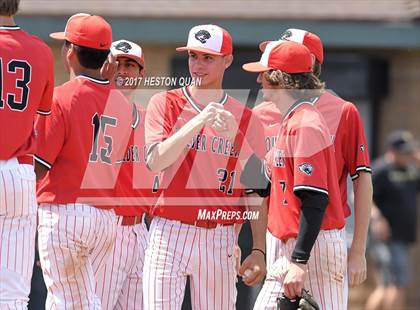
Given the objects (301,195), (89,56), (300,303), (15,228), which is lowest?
(300,303)

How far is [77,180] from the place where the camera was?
643 cm

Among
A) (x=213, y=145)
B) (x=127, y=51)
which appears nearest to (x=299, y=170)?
(x=213, y=145)

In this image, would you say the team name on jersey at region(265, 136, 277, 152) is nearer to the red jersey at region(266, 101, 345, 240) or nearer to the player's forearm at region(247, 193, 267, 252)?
the player's forearm at region(247, 193, 267, 252)

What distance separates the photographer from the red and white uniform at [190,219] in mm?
6402

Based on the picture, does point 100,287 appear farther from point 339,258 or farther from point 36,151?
point 339,258

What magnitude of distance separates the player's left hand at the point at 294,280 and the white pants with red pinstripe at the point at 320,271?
0.63ft

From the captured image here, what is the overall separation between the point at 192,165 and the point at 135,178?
694 millimetres

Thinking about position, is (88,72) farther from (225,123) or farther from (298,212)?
(298,212)

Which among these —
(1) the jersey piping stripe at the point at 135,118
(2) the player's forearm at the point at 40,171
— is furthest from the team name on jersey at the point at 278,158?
(2) the player's forearm at the point at 40,171

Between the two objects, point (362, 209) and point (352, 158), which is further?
point (352, 158)

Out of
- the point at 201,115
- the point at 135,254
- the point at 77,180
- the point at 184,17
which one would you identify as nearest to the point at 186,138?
the point at 201,115

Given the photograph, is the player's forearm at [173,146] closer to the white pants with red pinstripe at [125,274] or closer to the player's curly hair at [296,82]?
the player's curly hair at [296,82]

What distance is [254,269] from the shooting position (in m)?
6.52

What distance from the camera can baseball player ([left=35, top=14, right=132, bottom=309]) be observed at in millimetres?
6383
